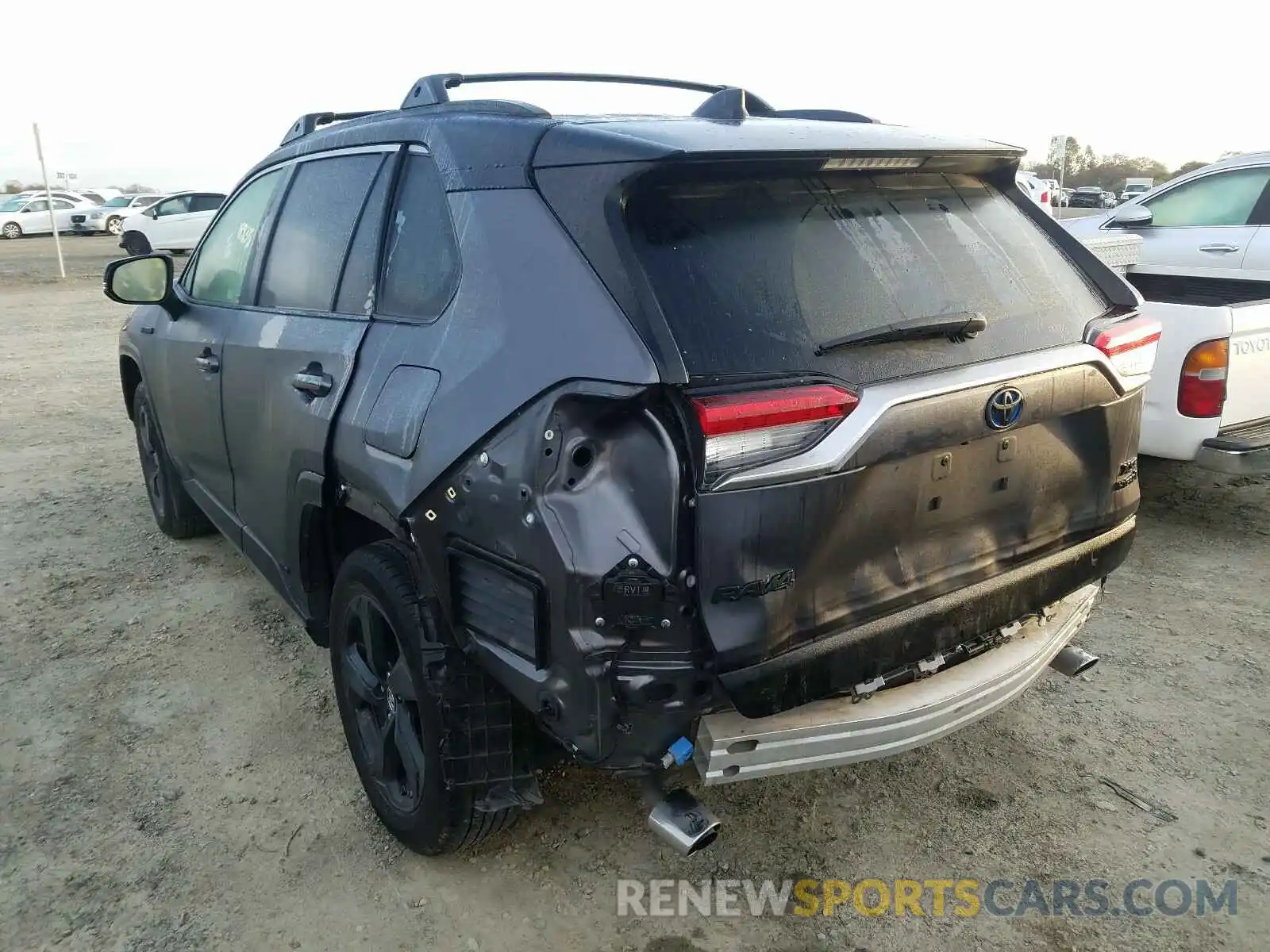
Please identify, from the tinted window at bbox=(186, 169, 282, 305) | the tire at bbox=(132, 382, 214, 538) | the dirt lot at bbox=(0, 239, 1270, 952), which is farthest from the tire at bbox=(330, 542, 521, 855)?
the tire at bbox=(132, 382, 214, 538)

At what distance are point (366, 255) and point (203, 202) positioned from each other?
23390 mm

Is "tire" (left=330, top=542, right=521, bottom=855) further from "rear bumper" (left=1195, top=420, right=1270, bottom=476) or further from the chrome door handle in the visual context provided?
"rear bumper" (left=1195, top=420, right=1270, bottom=476)

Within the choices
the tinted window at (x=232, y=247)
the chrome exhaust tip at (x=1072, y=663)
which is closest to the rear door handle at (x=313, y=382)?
the tinted window at (x=232, y=247)

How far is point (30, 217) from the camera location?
3284 centimetres

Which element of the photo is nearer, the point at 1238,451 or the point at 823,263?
the point at 823,263

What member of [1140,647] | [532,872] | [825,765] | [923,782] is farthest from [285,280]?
[1140,647]

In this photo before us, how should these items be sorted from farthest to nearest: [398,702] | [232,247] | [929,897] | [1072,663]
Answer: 1. [232,247]
2. [1072,663]
3. [398,702]
4. [929,897]

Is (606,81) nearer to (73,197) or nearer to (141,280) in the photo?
(141,280)

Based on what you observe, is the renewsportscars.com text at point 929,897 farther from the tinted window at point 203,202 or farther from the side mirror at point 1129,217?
the tinted window at point 203,202

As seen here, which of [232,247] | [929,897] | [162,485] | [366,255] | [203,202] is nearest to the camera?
[929,897]

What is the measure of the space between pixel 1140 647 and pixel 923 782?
1392 mm

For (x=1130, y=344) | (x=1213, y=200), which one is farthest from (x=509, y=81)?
(x=1213, y=200)

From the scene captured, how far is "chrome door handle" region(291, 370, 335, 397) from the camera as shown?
2805 mm

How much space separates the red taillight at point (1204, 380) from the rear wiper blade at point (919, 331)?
2781 millimetres
